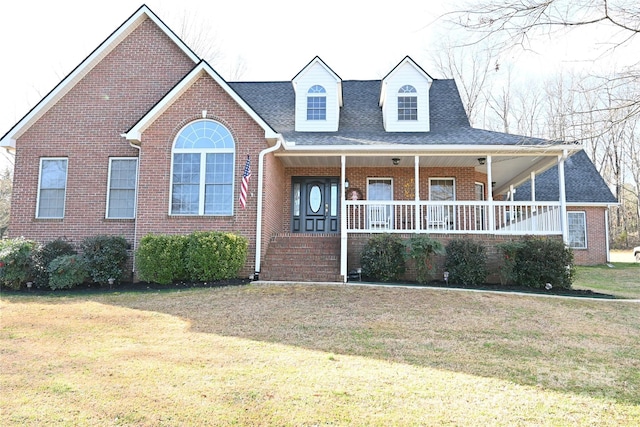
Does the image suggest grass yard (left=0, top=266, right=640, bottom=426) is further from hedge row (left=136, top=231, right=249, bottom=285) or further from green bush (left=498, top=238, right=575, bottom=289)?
green bush (left=498, top=238, right=575, bottom=289)

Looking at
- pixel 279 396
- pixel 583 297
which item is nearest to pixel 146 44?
pixel 279 396

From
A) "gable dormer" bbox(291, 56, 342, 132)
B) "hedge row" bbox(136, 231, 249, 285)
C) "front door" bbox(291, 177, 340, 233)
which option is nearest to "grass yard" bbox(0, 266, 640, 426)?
"hedge row" bbox(136, 231, 249, 285)

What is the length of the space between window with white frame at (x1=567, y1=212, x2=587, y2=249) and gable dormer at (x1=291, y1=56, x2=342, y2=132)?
12.0 m

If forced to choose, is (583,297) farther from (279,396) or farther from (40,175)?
(40,175)

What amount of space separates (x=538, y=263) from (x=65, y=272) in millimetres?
11180

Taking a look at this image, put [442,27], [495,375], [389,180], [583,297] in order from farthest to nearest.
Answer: [389,180] < [583,297] < [442,27] < [495,375]

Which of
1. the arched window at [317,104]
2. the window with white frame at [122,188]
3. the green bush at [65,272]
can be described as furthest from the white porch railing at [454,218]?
the green bush at [65,272]

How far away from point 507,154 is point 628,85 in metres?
6.94

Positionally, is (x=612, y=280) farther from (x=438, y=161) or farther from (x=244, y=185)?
(x=244, y=185)

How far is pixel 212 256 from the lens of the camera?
9.73 metres

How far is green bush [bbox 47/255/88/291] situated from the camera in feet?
31.4

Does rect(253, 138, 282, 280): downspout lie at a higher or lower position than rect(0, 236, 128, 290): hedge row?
higher

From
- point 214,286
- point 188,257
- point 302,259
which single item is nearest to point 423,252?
point 302,259

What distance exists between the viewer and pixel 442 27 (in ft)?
15.7
